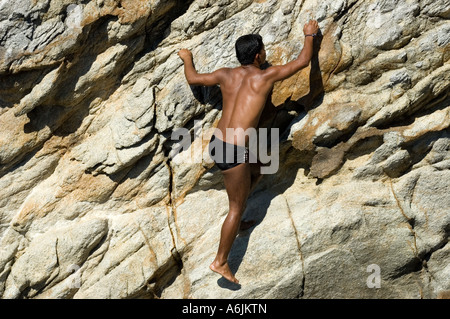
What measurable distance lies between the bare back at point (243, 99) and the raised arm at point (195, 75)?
117 millimetres

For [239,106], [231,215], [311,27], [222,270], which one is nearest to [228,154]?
[239,106]

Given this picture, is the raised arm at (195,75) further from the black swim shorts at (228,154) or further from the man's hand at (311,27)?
the man's hand at (311,27)

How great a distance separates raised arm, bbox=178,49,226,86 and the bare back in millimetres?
117

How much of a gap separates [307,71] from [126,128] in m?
2.27

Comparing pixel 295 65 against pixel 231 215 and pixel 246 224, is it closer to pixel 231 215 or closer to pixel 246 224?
pixel 231 215

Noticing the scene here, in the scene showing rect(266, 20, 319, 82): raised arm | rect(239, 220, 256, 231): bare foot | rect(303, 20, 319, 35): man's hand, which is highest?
rect(303, 20, 319, 35): man's hand

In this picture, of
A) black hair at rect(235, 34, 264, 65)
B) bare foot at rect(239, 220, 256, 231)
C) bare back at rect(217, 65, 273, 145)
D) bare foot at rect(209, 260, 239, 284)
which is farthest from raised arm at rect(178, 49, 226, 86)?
bare foot at rect(209, 260, 239, 284)

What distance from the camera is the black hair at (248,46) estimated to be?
19.9ft

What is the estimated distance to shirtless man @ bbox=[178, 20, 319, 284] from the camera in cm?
606

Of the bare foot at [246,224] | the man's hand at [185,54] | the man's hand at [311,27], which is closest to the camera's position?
the man's hand at [311,27]

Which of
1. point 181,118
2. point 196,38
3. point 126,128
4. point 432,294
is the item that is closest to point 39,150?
point 126,128

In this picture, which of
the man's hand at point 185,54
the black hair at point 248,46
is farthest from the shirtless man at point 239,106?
the man's hand at point 185,54

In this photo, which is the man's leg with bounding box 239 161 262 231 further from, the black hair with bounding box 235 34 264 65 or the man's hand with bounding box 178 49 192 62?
the man's hand with bounding box 178 49 192 62

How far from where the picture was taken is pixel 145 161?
22.1ft
